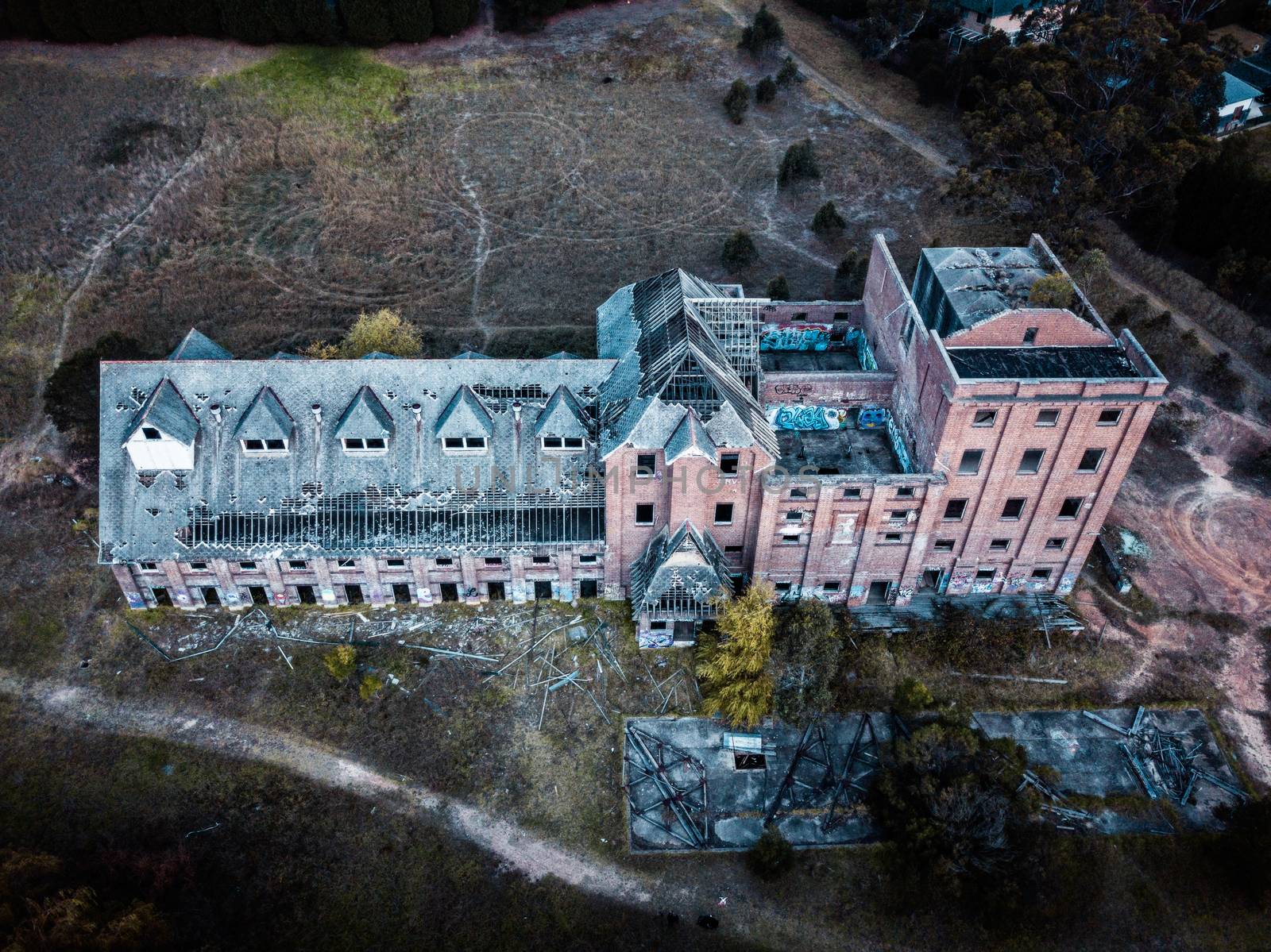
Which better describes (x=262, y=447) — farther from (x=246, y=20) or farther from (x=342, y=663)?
(x=246, y=20)

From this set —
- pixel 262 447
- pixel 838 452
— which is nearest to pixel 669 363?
pixel 838 452

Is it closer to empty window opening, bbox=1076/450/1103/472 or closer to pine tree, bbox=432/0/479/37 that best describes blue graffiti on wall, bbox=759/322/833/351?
empty window opening, bbox=1076/450/1103/472

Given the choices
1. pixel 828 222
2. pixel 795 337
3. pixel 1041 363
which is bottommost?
pixel 828 222

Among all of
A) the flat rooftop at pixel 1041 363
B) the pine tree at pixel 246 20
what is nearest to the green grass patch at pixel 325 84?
the pine tree at pixel 246 20

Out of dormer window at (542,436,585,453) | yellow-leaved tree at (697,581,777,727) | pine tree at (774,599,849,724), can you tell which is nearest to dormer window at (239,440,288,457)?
dormer window at (542,436,585,453)

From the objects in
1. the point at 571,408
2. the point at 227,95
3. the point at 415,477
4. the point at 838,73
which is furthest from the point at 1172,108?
the point at 227,95

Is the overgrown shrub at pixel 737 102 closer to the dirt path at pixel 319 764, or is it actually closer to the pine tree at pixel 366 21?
the pine tree at pixel 366 21
